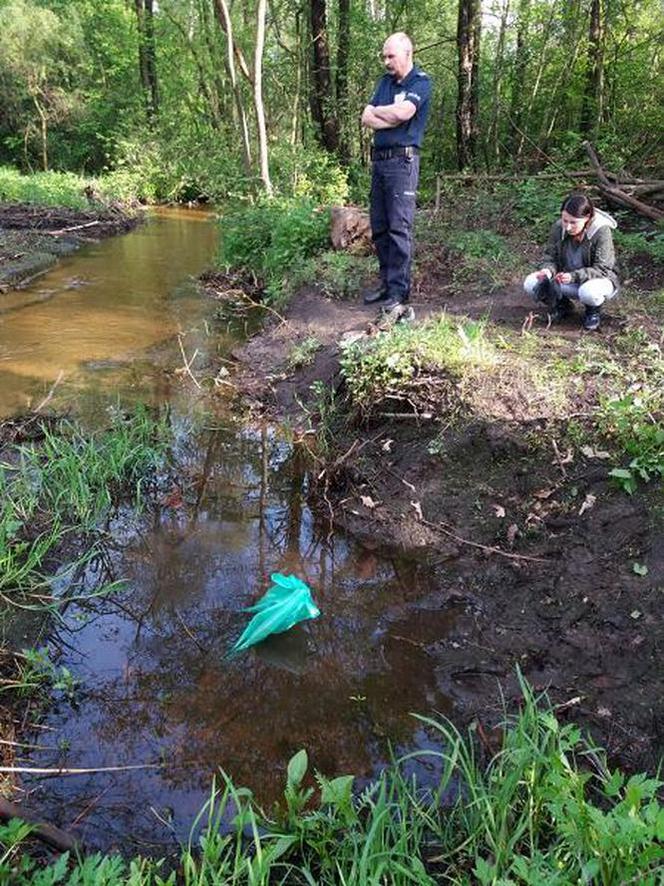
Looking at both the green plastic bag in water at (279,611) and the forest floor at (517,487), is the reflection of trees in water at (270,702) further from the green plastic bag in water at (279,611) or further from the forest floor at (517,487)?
the forest floor at (517,487)

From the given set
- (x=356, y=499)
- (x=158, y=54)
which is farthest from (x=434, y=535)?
(x=158, y=54)

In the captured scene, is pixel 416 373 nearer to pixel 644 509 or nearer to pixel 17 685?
pixel 644 509

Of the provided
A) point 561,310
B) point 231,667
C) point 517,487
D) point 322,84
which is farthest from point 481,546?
point 322,84

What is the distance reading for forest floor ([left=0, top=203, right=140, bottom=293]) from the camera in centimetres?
968

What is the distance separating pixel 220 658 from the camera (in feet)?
9.35

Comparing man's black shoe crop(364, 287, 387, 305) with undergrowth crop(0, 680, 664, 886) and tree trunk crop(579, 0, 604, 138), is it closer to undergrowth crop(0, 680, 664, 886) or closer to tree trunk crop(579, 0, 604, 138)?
undergrowth crop(0, 680, 664, 886)

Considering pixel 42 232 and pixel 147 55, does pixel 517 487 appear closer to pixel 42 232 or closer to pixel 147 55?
pixel 42 232

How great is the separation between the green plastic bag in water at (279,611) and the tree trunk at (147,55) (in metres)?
25.5

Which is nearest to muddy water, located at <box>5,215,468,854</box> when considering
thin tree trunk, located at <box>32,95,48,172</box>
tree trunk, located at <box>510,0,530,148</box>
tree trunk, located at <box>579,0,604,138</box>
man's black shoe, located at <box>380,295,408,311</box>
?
man's black shoe, located at <box>380,295,408,311</box>

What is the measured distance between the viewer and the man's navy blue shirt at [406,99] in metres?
5.01

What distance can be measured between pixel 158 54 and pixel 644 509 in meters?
30.1

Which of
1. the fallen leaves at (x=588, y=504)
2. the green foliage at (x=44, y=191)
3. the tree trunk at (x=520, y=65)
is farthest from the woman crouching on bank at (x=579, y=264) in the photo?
the green foliage at (x=44, y=191)

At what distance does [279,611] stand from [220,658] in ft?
1.03

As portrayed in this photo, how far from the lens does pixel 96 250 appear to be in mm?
12148
